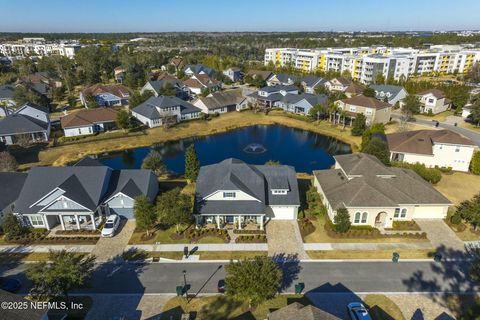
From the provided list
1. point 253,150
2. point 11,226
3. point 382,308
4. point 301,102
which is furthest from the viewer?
point 301,102

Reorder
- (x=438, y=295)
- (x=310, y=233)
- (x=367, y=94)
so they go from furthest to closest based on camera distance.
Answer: (x=367, y=94) → (x=310, y=233) → (x=438, y=295)

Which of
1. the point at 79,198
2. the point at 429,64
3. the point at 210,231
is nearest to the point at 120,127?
the point at 79,198

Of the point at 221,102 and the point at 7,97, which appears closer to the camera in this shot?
the point at 221,102

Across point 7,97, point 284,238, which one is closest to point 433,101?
point 284,238

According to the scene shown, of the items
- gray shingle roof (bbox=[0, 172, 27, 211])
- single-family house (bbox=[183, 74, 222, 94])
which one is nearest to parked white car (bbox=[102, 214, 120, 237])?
gray shingle roof (bbox=[0, 172, 27, 211])

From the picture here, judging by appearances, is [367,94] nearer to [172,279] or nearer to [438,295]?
[438,295]

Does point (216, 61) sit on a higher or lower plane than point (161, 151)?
higher

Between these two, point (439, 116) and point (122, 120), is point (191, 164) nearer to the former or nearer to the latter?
point (122, 120)
